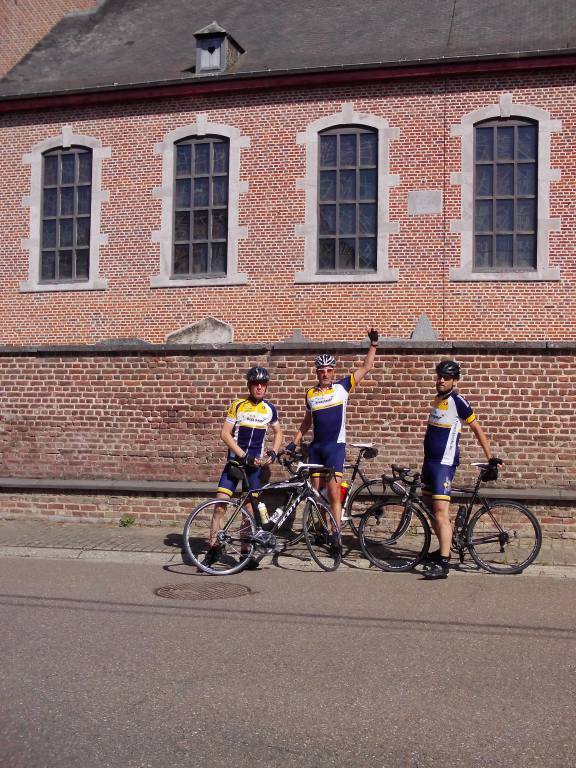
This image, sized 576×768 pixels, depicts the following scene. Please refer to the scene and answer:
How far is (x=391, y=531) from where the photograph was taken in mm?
8531

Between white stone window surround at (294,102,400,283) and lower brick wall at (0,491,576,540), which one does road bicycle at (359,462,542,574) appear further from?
white stone window surround at (294,102,400,283)

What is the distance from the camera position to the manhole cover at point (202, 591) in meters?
7.19

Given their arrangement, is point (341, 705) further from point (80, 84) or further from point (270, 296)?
point (80, 84)

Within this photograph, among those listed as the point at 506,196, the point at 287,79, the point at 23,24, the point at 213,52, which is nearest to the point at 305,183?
the point at 287,79

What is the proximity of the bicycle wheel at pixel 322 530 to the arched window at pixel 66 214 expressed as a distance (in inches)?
Result: 457

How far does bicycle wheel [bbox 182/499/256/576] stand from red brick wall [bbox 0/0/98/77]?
17.0m

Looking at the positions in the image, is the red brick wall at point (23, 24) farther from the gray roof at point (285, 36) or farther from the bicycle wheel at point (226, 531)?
the bicycle wheel at point (226, 531)

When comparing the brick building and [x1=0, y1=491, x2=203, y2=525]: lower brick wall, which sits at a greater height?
the brick building

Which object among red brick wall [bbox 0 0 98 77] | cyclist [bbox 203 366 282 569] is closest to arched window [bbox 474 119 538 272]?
cyclist [bbox 203 366 282 569]

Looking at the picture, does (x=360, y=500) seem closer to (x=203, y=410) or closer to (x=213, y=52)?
(x=203, y=410)

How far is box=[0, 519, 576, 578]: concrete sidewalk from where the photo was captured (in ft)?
28.6

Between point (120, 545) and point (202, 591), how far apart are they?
230 centimetres

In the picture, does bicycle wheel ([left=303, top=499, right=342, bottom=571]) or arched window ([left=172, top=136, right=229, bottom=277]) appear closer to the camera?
bicycle wheel ([left=303, top=499, right=342, bottom=571])

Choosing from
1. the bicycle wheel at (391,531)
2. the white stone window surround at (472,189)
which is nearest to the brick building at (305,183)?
the white stone window surround at (472,189)
